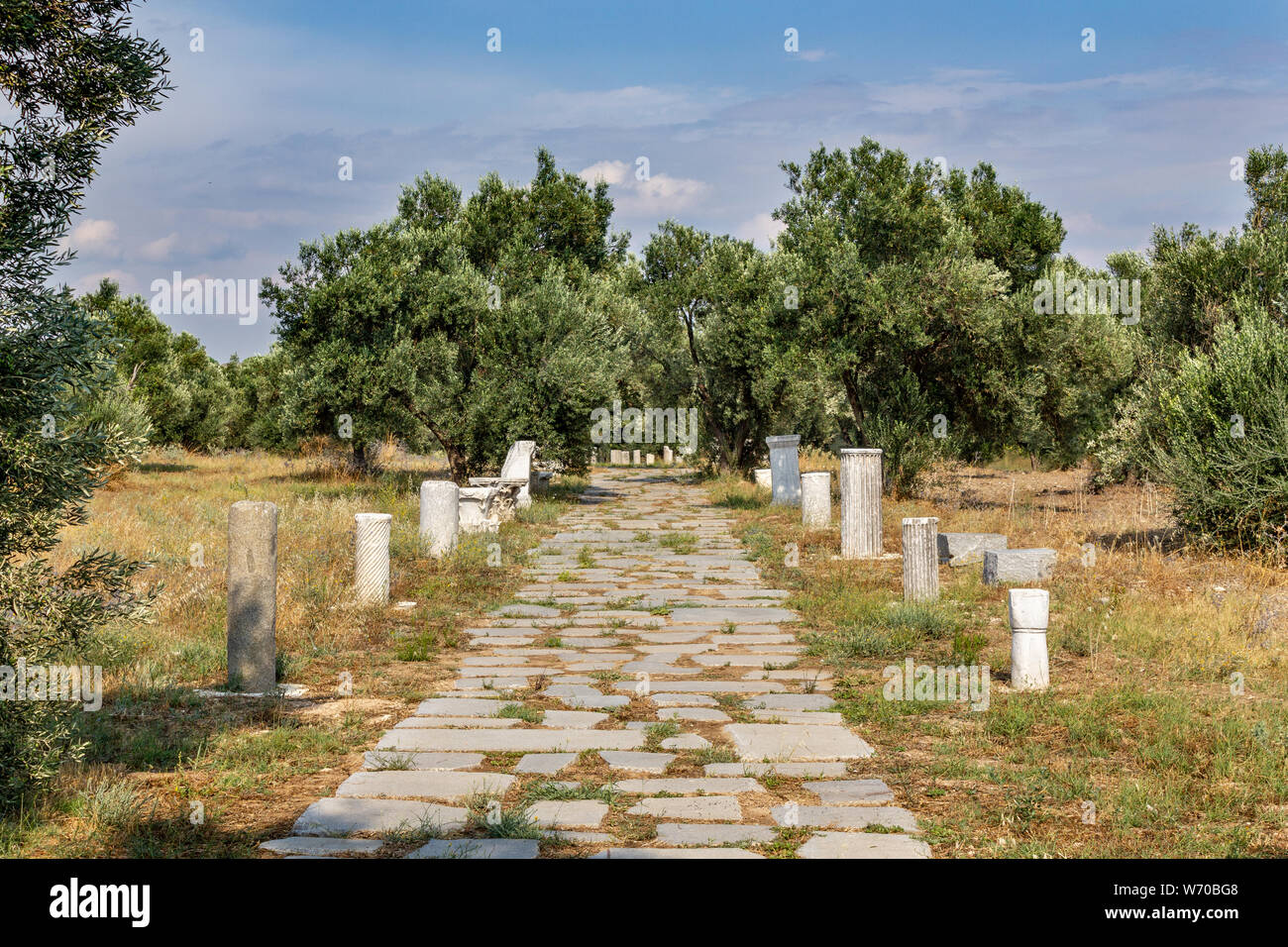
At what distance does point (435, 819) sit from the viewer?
192 inches

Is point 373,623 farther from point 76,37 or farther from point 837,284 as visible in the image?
point 837,284

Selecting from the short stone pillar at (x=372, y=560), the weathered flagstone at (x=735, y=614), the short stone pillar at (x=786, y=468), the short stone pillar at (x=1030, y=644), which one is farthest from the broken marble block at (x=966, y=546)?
the short stone pillar at (x=372, y=560)

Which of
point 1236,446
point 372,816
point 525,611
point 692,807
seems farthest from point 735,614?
point 1236,446

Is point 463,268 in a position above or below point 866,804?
above

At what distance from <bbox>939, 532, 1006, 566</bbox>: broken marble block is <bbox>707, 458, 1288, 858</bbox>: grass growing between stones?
0.23m

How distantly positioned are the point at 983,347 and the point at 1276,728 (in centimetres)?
1230

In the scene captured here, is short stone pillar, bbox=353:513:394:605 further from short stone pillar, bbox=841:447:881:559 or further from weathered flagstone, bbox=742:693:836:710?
short stone pillar, bbox=841:447:881:559

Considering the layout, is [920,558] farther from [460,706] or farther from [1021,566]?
[460,706]

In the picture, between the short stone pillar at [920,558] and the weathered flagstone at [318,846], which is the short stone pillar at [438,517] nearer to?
the short stone pillar at [920,558]

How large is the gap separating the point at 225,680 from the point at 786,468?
12.9 meters

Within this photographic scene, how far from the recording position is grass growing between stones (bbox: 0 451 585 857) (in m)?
4.81

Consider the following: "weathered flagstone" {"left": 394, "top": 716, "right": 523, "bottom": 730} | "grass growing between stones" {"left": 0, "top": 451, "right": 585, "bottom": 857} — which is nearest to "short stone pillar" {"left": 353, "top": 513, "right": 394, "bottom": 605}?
"grass growing between stones" {"left": 0, "top": 451, "right": 585, "bottom": 857}

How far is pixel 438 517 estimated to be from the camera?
1308 cm
